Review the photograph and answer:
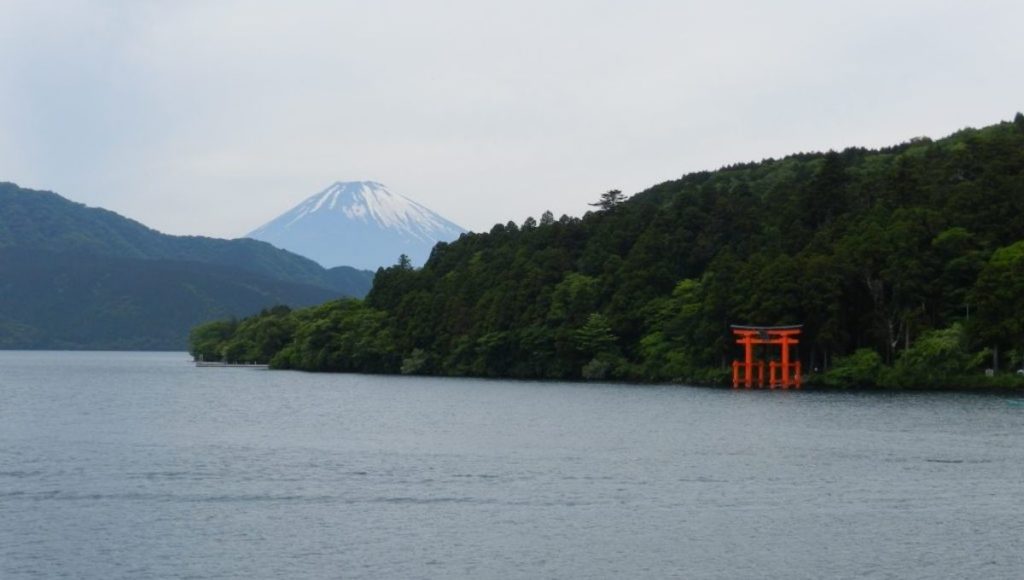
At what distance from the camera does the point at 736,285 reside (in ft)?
326

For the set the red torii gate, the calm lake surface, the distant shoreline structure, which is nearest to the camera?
the calm lake surface

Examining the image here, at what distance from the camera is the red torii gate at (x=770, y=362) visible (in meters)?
93.8

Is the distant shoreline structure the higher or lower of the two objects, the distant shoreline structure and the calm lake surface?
the higher

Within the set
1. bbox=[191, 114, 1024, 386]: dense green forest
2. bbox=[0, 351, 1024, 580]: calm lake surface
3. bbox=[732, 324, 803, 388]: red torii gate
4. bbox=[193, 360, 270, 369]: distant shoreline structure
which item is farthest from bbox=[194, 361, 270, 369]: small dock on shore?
bbox=[0, 351, 1024, 580]: calm lake surface

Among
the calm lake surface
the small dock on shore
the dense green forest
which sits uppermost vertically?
the dense green forest

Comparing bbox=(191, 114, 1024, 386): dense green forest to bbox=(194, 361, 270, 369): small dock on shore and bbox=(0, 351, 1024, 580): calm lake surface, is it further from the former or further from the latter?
bbox=(0, 351, 1024, 580): calm lake surface

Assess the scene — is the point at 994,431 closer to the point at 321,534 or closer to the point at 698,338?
the point at 321,534

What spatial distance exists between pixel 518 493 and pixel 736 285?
63.0 m

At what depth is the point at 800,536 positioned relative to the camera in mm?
32250

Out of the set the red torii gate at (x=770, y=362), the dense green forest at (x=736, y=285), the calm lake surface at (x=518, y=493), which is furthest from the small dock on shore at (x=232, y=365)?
the calm lake surface at (x=518, y=493)

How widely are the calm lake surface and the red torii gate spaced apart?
70.6 ft

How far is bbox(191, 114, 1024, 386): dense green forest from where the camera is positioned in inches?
3580

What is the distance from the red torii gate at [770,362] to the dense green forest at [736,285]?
154cm

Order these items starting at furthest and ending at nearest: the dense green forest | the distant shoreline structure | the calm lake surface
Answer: the distant shoreline structure → the dense green forest → the calm lake surface
